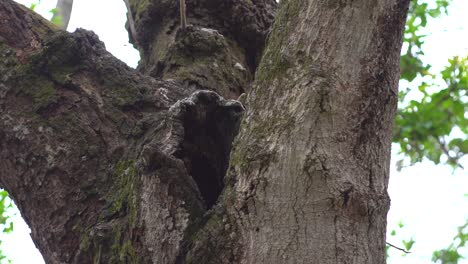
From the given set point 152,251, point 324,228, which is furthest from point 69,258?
point 324,228

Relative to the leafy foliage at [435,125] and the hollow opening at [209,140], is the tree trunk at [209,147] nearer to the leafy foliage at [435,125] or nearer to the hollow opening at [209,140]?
the hollow opening at [209,140]

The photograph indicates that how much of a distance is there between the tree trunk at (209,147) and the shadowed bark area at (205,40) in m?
0.26

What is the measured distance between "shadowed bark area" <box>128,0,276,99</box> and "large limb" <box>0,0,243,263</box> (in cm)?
26

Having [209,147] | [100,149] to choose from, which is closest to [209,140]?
[209,147]

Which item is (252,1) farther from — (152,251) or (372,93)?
(152,251)

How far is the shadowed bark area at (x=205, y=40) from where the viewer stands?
209 centimetres

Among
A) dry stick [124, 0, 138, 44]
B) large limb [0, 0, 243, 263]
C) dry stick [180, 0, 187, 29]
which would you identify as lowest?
large limb [0, 0, 243, 263]

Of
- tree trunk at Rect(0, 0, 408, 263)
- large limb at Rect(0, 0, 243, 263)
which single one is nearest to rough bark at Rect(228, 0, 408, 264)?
tree trunk at Rect(0, 0, 408, 263)

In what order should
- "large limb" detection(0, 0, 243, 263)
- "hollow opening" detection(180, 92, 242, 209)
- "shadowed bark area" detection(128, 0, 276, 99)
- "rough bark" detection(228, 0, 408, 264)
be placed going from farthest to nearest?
"shadowed bark area" detection(128, 0, 276, 99) → "hollow opening" detection(180, 92, 242, 209) → "large limb" detection(0, 0, 243, 263) → "rough bark" detection(228, 0, 408, 264)

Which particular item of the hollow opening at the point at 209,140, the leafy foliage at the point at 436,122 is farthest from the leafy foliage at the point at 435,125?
the hollow opening at the point at 209,140

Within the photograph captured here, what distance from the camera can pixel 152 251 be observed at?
1.24m

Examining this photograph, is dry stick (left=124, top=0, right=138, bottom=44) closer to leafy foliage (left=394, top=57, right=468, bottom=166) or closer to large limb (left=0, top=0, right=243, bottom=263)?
large limb (left=0, top=0, right=243, bottom=263)

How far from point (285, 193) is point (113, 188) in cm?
56

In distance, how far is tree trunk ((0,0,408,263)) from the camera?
1.14 meters
